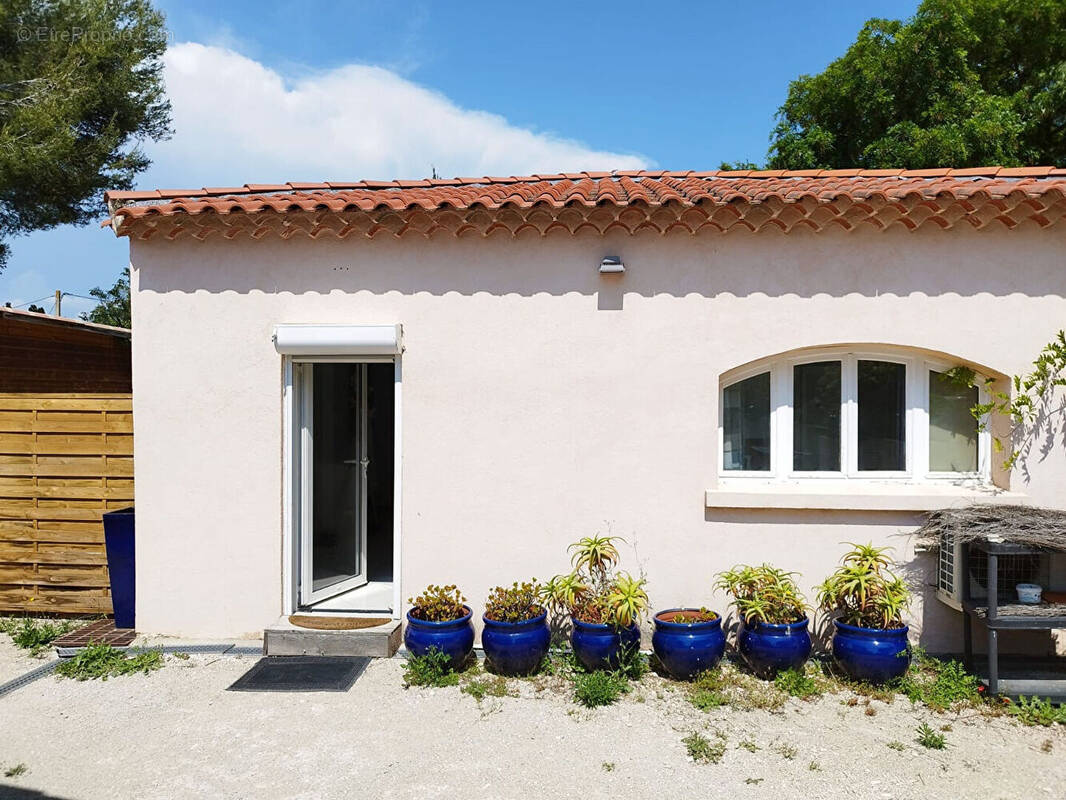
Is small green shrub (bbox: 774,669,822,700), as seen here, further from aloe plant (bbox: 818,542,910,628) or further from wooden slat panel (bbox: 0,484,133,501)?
wooden slat panel (bbox: 0,484,133,501)

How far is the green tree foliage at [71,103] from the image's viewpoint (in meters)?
12.3

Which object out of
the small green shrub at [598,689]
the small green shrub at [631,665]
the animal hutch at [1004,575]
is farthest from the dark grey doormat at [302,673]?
the animal hutch at [1004,575]

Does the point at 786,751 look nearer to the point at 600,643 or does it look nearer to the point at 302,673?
the point at 600,643

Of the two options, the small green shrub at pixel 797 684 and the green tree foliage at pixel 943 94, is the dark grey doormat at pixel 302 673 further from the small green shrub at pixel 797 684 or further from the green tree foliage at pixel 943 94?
the green tree foliage at pixel 943 94

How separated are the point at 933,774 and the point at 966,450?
10.0 feet

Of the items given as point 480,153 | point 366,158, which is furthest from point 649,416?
point 366,158

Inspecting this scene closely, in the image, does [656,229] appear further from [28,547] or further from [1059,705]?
[28,547]

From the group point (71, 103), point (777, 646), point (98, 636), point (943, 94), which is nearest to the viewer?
point (777, 646)

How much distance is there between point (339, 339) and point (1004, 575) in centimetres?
607

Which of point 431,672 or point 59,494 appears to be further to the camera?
point 59,494

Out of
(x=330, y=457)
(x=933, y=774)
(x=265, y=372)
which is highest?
(x=265, y=372)

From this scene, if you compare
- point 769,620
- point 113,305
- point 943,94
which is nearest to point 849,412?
point 769,620

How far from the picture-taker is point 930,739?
14.2 ft

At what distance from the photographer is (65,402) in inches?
266
